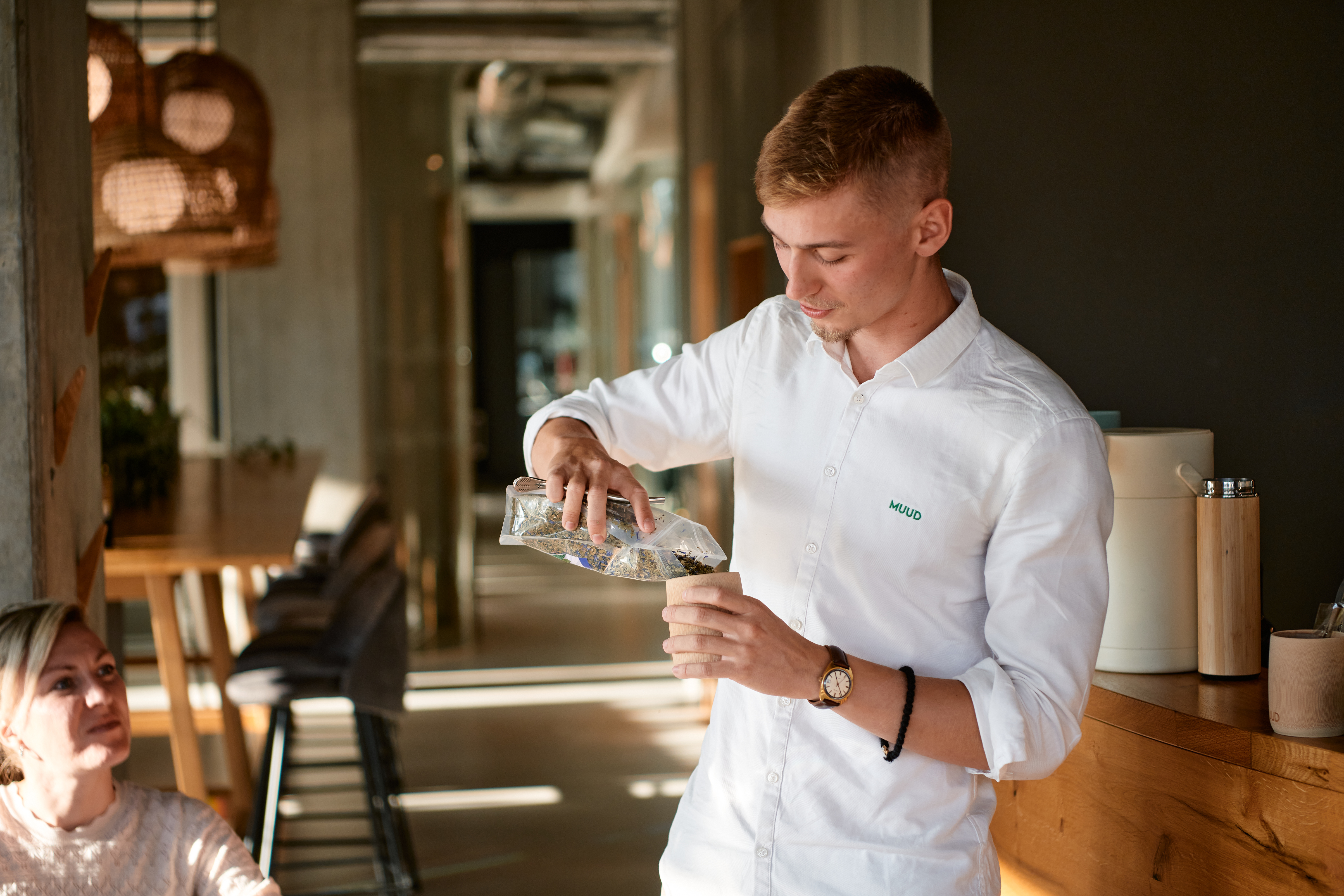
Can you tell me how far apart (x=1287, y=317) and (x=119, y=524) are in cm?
356

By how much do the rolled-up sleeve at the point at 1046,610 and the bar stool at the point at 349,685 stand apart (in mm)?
2515

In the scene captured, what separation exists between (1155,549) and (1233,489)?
16 cm

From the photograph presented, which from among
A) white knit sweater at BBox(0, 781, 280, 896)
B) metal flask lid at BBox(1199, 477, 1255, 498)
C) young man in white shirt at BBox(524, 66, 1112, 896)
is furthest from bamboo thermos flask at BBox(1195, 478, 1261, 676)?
white knit sweater at BBox(0, 781, 280, 896)

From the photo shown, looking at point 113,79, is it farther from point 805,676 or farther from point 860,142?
point 805,676

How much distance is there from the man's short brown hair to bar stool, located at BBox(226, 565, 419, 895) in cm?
252

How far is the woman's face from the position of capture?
6.00ft

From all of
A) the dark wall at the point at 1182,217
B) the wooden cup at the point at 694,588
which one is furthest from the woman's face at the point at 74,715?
the dark wall at the point at 1182,217

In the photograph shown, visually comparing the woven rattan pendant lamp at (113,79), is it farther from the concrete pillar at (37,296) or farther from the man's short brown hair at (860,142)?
the man's short brown hair at (860,142)

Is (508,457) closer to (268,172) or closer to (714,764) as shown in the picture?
(268,172)

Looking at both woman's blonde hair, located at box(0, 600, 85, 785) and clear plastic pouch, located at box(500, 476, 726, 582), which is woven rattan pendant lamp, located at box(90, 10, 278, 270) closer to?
woman's blonde hair, located at box(0, 600, 85, 785)

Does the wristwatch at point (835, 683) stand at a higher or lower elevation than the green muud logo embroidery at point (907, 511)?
lower

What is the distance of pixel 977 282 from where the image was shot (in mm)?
2727

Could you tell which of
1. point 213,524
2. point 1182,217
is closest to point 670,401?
point 1182,217

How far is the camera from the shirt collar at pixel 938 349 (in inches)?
57.4
